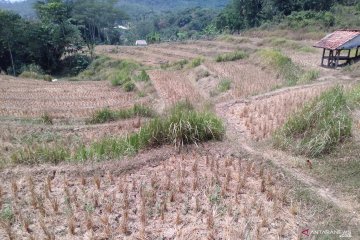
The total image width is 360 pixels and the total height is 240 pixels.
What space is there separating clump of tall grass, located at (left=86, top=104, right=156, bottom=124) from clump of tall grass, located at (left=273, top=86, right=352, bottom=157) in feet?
20.0

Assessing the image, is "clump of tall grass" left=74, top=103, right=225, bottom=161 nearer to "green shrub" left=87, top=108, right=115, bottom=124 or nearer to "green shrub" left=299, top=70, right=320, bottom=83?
"green shrub" left=87, top=108, right=115, bottom=124

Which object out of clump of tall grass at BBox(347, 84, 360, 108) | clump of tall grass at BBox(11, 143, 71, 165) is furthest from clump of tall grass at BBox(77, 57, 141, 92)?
clump of tall grass at BBox(11, 143, 71, 165)

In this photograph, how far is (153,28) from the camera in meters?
101

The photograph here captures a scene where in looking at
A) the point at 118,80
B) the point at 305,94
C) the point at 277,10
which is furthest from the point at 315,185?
the point at 277,10

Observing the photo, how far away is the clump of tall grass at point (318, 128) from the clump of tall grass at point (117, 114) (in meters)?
6.11

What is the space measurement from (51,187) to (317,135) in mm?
5124

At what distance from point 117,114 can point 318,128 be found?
759 centimetres

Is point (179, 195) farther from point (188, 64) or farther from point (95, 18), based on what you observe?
point (95, 18)

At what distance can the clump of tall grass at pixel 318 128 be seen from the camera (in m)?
6.54

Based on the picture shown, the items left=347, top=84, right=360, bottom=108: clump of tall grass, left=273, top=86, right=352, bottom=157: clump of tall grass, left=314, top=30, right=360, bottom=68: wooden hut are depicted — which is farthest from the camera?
left=314, top=30, right=360, bottom=68: wooden hut

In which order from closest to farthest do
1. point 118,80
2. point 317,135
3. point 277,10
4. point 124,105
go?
point 317,135, point 124,105, point 118,80, point 277,10

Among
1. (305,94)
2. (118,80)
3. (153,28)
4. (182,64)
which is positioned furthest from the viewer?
(153,28)

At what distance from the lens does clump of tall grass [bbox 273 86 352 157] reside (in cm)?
654

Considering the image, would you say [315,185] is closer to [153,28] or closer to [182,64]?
[182,64]
